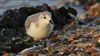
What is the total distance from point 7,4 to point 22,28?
174 inches

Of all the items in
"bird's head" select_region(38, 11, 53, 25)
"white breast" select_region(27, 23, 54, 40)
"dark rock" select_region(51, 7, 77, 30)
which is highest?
"bird's head" select_region(38, 11, 53, 25)

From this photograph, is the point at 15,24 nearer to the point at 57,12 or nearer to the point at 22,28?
the point at 22,28

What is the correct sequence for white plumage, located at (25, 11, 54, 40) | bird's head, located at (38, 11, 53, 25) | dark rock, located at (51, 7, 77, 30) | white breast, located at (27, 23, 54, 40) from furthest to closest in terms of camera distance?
dark rock, located at (51, 7, 77, 30)
white breast, located at (27, 23, 54, 40)
white plumage, located at (25, 11, 54, 40)
bird's head, located at (38, 11, 53, 25)

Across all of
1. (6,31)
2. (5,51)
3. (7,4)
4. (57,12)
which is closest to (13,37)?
(6,31)

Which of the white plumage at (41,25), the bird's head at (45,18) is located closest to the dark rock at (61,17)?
the white plumage at (41,25)

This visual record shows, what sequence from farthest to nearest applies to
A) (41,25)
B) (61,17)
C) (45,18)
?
(61,17) < (41,25) < (45,18)

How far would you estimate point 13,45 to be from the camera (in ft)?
29.9

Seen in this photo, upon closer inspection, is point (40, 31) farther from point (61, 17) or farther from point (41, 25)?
point (61, 17)

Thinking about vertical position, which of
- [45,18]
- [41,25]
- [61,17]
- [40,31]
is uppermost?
[45,18]

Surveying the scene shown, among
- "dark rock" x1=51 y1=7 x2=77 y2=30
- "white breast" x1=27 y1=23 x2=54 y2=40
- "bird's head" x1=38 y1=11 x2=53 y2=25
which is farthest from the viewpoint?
"dark rock" x1=51 y1=7 x2=77 y2=30

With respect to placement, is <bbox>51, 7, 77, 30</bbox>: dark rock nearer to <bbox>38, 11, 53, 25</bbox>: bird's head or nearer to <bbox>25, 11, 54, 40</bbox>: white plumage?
<bbox>25, 11, 54, 40</bbox>: white plumage

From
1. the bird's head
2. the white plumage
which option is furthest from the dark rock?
the bird's head

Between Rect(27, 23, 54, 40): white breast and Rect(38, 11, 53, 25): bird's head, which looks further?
Rect(27, 23, 54, 40): white breast

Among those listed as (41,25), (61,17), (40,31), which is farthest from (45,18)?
(61,17)
